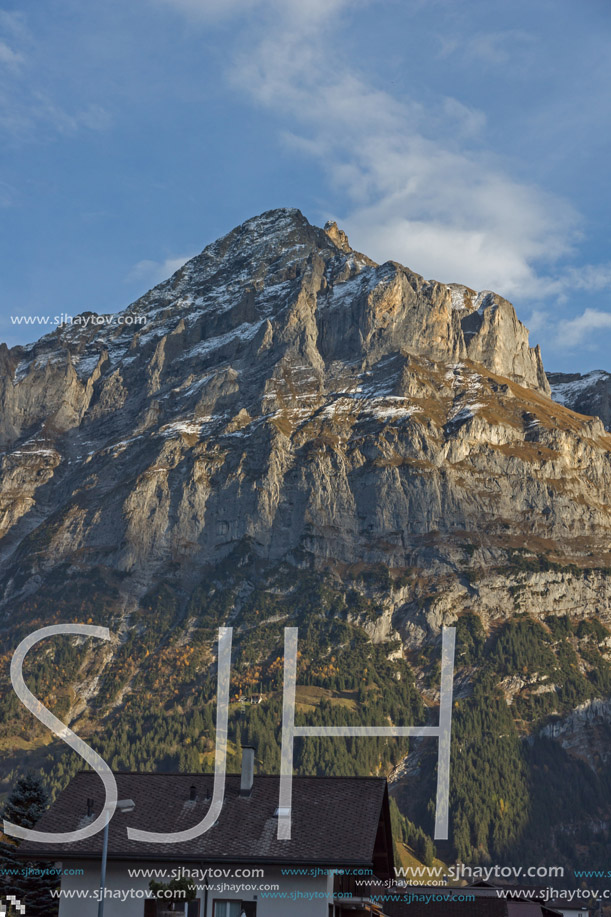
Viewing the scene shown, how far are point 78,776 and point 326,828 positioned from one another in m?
11.9

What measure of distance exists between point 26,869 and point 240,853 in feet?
63.2

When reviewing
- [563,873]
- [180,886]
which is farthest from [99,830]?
[563,873]

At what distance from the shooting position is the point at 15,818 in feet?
219

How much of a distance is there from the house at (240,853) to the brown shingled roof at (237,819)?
38 millimetres

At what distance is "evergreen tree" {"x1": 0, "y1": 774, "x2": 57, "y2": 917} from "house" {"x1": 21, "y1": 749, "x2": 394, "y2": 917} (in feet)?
22.4

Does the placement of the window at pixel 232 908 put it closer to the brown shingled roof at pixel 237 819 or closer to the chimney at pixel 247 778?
the brown shingled roof at pixel 237 819

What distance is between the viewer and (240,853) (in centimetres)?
4394

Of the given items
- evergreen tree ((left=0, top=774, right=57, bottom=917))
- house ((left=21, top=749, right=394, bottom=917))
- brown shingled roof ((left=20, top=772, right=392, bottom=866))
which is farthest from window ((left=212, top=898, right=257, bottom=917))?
evergreen tree ((left=0, top=774, right=57, bottom=917))

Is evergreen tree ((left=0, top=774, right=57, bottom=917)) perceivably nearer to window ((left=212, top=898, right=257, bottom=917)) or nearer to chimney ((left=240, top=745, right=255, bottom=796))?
window ((left=212, top=898, right=257, bottom=917))

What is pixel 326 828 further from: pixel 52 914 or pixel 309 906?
pixel 52 914

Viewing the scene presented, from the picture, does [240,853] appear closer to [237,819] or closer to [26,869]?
[237,819]

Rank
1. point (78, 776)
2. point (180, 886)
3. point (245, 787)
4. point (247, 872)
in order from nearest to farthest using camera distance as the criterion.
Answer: point (180, 886) → point (247, 872) → point (245, 787) → point (78, 776)

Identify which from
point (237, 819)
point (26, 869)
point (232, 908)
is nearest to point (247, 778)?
point (237, 819)

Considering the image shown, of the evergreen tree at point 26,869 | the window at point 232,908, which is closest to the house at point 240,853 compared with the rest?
the window at point 232,908
